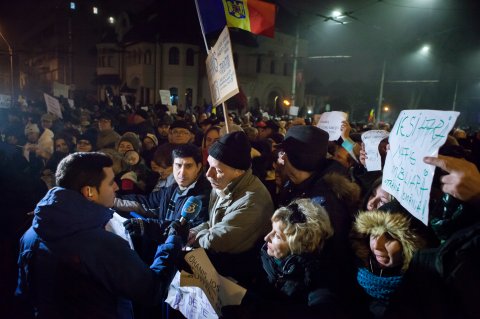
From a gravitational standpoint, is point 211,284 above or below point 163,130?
below

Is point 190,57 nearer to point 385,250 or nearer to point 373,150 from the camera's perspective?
point 373,150

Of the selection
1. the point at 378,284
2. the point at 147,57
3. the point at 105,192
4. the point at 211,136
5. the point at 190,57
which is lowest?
the point at 378,284

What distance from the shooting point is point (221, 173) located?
120 inches

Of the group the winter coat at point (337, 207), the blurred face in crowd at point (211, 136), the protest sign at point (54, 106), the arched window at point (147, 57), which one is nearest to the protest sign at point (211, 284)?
the winter coat at point (337, 207)

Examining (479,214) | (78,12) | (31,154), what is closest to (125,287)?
(479,214)

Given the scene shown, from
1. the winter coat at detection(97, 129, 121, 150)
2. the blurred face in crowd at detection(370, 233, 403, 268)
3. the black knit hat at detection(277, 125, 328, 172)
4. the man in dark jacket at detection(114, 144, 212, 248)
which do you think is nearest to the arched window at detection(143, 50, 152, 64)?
the winter coat at detection(97, 129, 121, 150)

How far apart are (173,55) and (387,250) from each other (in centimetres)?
4061

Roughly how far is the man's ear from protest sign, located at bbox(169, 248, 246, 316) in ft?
2.50

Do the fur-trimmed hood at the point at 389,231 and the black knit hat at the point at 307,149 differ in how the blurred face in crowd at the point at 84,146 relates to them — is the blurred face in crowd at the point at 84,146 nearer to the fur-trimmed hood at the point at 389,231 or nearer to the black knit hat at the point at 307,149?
the black knit hat at the point at 307,149

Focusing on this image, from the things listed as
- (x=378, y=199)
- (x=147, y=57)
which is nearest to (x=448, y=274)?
(x=378, y=199)

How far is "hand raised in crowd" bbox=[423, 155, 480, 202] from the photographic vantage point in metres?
1.65

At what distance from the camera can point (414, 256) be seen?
6.24 ft

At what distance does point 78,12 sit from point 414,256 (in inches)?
2298

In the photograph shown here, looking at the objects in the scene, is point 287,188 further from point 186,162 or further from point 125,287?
point 125,287
